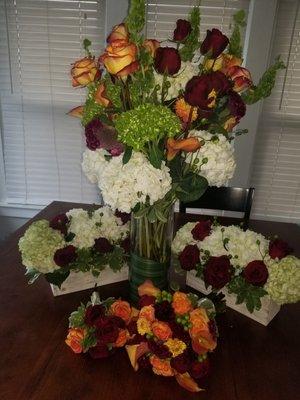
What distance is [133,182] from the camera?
75cm

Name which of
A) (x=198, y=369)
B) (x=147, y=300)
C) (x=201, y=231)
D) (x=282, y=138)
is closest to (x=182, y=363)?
(x=198, y=369)

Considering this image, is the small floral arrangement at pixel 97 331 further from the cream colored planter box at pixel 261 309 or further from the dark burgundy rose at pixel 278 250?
the dark burgundy rose at pixel 278 250

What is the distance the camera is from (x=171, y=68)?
704mm

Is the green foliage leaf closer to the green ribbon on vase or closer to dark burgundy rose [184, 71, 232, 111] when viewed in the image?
dark burgundy rose [184, 71, 232, 111]

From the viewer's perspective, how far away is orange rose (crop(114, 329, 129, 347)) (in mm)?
806

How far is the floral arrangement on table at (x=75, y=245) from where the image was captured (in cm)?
95

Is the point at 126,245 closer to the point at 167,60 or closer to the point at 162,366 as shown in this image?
the point at 162,366

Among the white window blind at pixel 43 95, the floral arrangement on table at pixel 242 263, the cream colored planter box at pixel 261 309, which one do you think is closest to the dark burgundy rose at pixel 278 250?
the floral arrangement on table at pixel 242 263

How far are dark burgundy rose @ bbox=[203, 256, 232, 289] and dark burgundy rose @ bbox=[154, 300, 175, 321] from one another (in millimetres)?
178

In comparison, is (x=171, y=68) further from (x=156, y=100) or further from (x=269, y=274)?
(x=269, y=274)

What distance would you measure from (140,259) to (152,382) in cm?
31

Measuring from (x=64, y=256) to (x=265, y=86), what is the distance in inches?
27.6

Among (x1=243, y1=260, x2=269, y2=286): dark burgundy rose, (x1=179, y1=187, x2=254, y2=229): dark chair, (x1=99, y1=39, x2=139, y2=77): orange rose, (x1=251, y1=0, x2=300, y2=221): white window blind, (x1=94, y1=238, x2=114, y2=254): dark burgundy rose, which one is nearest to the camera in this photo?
(x1=99, y1=39, x2=139, y2=77): orange rose

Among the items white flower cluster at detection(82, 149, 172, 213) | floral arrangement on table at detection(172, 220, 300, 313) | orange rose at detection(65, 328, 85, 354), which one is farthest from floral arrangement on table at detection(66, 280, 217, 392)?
white flower cluster at detection(82, 149, 172, 213)
